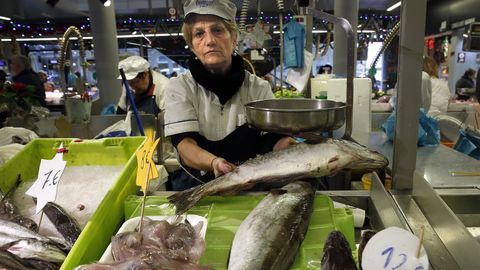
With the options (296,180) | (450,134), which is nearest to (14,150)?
(296,180)

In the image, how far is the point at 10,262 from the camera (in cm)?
86

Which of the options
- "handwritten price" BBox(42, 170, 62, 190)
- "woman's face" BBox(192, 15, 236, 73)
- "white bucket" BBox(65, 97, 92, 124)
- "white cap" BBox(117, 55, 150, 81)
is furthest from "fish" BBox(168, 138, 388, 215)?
"white cap" BBox(117, 55, 150, 81)

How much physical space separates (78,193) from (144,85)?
10.1 ft

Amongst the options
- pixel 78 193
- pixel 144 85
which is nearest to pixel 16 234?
pixel 78 193

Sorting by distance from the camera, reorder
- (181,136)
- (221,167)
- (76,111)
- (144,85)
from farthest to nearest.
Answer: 1. (144,85)
2. (76,111)
3. (181,136)
4. (221,167)

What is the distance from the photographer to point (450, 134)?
371 centimetres

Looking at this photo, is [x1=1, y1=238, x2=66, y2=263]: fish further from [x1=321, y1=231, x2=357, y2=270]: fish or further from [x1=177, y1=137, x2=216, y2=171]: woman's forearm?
[x1=177, y1=137, x2=216, y2=171]: woman's forearm

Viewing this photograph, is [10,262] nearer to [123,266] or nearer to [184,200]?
[123,266]

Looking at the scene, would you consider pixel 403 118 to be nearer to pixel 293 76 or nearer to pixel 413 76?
pixel 413 76

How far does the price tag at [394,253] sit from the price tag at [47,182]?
2.84 ft

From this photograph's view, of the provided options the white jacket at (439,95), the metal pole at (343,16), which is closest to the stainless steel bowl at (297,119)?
the white jacket at (439,95)

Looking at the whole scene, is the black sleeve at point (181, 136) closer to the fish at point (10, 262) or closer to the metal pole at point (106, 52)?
the fish at point (10, 262)

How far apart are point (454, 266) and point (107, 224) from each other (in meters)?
0.98

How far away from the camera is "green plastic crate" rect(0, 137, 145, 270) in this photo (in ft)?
3.35
